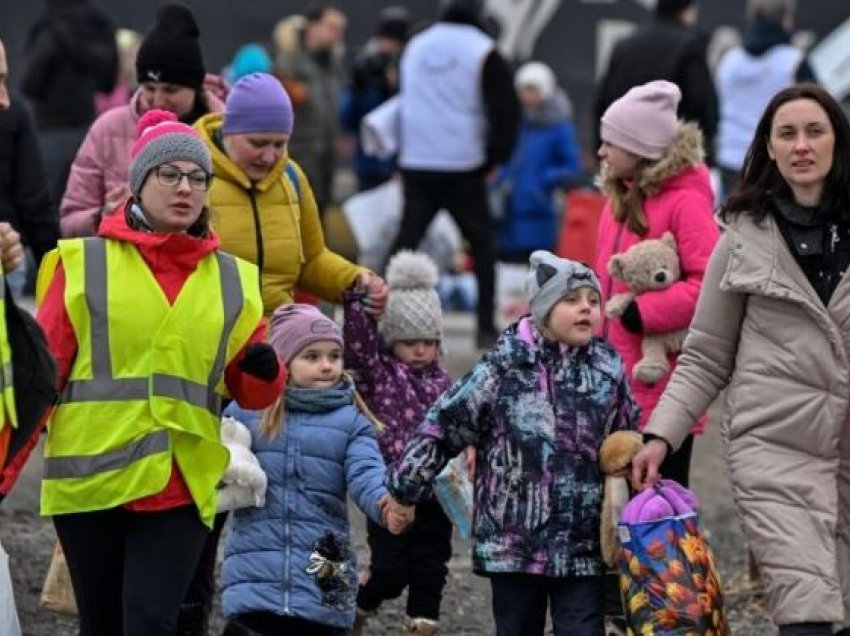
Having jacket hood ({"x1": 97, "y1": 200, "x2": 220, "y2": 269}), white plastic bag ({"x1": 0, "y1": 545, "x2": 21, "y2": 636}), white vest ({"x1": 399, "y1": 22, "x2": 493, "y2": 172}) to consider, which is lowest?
white plastic bag ({"x1": 0, "y1": 545, "x2": 21, "y2": 636})

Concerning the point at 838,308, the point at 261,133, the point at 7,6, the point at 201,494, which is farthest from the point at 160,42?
the point at 7,6

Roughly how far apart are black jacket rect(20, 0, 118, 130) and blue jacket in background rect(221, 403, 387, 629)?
22.5 ft

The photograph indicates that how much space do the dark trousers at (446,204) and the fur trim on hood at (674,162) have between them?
605 cm

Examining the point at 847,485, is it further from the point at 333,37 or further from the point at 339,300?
the point at 333,37

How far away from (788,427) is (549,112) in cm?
1073

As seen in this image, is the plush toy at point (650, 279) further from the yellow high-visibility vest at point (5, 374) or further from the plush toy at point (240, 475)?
the yellow high-visibility vest at point (5, 374)

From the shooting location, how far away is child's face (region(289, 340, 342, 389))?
7.99m

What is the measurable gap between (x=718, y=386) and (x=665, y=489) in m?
0.37

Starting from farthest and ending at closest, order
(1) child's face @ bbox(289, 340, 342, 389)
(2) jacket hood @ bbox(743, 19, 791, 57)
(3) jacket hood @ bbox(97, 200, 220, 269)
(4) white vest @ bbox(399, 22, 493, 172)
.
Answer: (2) jacket hood @ bbox(743, 19, 791, 57)
(4) white vest @ bbox(399, 22, 493, 172)
(1) child's face @ bbox(289, 340, 342, 389)
(3) jacket hood @ bbox(97, 200, 220, 269)

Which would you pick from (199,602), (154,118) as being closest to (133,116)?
(154,118)

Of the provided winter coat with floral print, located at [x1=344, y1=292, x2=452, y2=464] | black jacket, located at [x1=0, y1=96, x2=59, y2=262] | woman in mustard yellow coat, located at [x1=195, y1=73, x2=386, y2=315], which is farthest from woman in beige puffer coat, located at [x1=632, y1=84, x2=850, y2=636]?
black jacket, located at [x1=0, y1=96, x2=59, y2=262]

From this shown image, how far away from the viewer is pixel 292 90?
1758 cm

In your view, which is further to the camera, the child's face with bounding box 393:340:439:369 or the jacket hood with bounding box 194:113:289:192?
the child's face with bounding box 393:340:439:369

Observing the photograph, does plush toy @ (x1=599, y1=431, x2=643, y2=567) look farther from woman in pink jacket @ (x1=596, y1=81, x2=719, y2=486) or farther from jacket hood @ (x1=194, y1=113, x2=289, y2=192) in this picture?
jacket hood @ (x1=194, y1=113, x2=289, y2=192)
